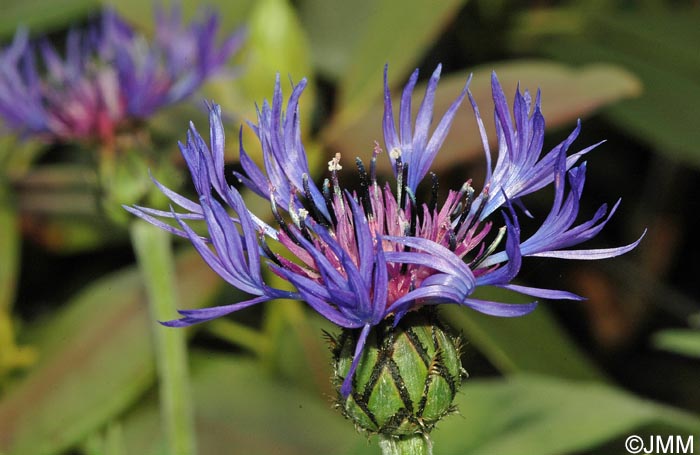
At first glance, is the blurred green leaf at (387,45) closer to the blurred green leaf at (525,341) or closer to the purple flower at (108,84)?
the purple flower at (108,84)

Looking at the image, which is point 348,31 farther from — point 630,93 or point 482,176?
point 630,93

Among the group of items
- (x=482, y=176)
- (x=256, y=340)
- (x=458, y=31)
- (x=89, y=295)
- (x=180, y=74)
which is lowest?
(x=256, y=340)

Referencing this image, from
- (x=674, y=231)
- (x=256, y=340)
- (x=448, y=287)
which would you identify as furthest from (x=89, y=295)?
(x=674, y=231)

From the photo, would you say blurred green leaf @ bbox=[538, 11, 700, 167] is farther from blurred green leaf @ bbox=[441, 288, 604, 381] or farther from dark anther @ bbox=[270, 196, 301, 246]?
dark anther @ bbox=[270, 196, 301, 246]

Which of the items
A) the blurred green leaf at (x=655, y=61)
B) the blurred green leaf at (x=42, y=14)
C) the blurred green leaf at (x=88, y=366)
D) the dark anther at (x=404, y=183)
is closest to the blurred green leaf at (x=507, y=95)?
the blurred green leaf at (x=655, y=61)

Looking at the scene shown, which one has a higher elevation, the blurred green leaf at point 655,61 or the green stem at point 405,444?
the blurred green leaf at point 655,61

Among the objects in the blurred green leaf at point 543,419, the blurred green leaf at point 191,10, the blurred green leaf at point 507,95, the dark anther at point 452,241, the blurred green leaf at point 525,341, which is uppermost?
the blurred green leaf at point 191,10
